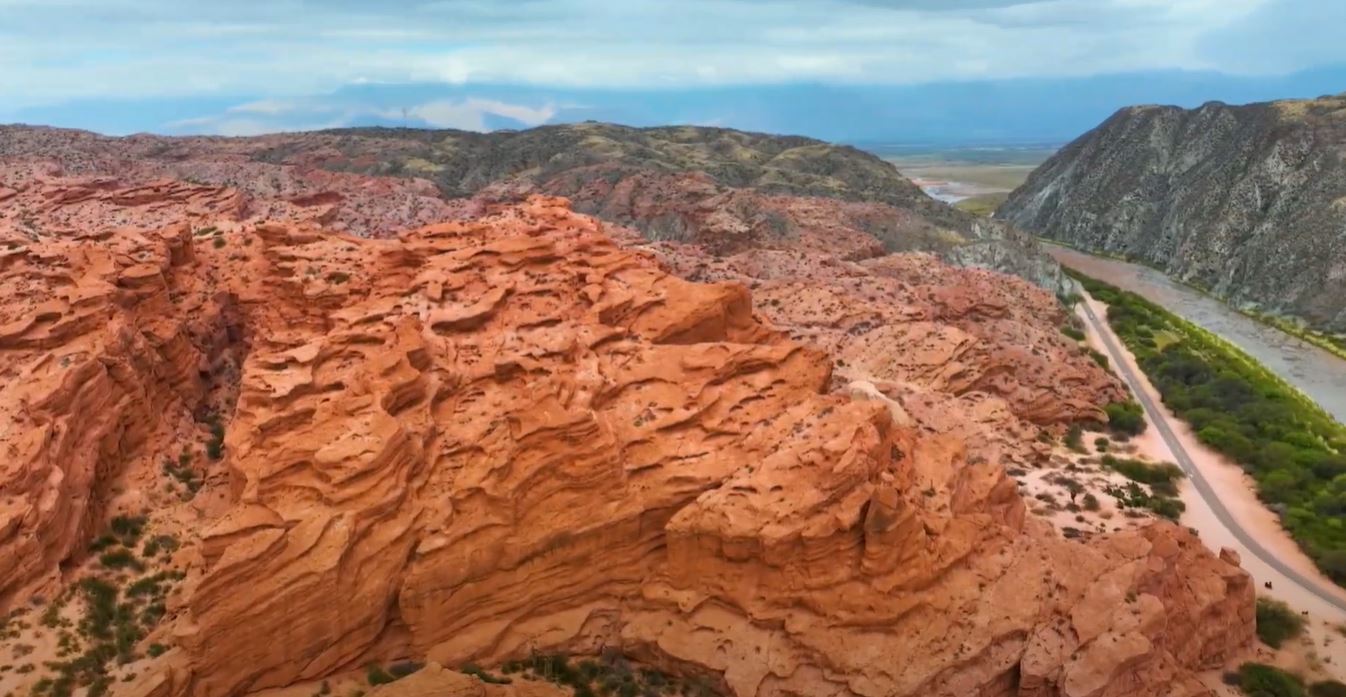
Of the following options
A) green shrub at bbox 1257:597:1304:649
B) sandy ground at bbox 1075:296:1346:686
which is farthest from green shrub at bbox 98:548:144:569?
green shrub at bbox 1257:597:1304:649

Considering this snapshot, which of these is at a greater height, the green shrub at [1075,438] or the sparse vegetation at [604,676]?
the sparse vegetation at [604,676]

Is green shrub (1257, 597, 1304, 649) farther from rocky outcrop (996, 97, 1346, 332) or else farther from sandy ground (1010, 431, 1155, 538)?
rocky outcrop (996, 97, 1346, 332)

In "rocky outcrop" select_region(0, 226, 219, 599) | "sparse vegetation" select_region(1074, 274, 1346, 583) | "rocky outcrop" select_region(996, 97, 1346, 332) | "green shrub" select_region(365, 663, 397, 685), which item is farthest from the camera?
"rocky outcrop" select_region(996, 97, 1346, 332)

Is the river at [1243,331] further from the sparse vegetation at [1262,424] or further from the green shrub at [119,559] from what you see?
the green shrub at [119,559]

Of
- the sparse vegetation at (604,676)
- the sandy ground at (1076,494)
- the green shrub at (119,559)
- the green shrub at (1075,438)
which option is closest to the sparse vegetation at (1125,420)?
the green shrub at (1075,438)

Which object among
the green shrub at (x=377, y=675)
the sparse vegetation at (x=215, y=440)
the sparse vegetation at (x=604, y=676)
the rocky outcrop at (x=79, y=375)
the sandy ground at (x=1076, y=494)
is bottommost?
the sandy ground at (x=1076, y=494)

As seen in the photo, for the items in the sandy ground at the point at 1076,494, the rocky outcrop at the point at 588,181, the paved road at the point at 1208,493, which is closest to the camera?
the paved road at the point at 1208,493
